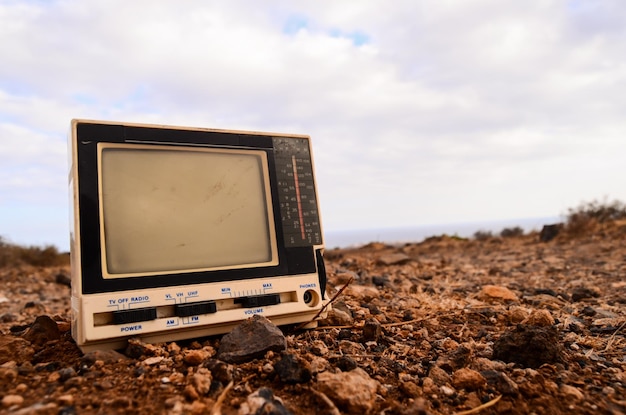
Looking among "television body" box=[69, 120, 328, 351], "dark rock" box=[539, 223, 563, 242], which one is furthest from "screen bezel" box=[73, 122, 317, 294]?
"dark rock" box=[539, 223, 563, 242]

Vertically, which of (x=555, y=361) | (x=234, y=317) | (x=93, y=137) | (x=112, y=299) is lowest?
(x=555, y=361)

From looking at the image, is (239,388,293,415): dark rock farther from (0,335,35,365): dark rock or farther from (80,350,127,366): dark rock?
(0,335,35,365): dark rock

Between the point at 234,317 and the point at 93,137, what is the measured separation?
38.6 inches

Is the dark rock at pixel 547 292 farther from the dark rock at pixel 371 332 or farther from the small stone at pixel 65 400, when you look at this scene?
the small stone at pixel 65 400

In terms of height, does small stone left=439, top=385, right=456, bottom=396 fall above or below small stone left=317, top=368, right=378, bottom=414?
below

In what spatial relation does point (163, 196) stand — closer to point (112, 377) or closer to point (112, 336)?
point (112, 336)

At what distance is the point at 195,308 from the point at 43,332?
799mm

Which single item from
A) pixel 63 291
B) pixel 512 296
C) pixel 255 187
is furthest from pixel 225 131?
pixel 63 291

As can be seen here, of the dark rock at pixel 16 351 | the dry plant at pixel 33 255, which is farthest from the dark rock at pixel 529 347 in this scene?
the dry plant at pixel 33 255

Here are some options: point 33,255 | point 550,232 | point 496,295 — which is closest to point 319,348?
point 496,295

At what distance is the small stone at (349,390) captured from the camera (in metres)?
1.70

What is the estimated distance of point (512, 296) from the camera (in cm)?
404

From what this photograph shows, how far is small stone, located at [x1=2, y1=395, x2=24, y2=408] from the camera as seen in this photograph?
1.56 meters

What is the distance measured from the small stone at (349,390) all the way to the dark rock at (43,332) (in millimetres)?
1375
